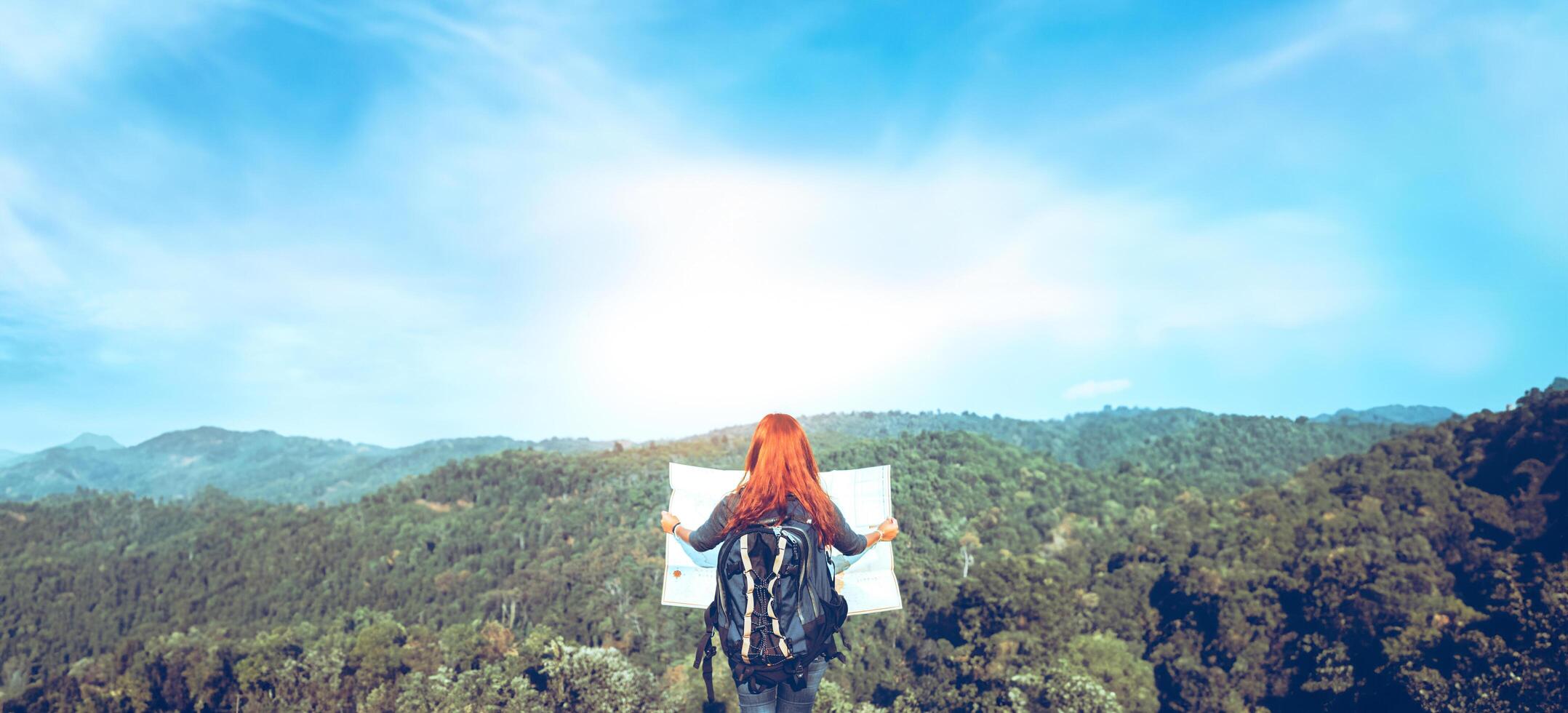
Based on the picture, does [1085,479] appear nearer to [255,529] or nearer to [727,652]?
[727,652]

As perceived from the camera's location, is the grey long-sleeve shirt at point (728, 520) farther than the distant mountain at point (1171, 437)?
No

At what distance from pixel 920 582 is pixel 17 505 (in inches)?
6564

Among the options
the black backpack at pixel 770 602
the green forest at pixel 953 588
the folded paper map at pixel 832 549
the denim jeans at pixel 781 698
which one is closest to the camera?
the black backpack at pixel 770 602

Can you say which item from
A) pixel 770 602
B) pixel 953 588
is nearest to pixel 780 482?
pixel 770 602

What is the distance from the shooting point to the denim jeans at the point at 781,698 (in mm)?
4430

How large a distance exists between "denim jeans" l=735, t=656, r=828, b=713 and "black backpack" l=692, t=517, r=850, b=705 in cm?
14

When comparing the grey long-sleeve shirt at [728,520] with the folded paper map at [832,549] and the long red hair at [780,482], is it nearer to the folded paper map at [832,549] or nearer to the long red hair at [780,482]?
the long red hair at [780,482]

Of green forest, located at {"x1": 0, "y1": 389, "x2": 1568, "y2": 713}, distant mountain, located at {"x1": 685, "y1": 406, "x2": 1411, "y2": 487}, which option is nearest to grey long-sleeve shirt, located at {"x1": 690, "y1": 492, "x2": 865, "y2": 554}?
green forest, located at {"x1": 0, "y1": 389, "x2": 1568, "y2": 713}

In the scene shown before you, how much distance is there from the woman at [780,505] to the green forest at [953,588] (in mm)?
11534

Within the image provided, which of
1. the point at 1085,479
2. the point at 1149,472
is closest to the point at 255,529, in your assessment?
the point at 1085,479

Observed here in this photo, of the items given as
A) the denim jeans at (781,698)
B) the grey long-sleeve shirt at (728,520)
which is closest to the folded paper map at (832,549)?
the grey long-sleeve shirt at (728,520)

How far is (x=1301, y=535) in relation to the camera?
63.5m

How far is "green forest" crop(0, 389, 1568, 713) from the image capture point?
40.5 m

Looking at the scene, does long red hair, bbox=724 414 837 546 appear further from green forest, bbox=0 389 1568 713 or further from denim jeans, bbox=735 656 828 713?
green forest, bbox=0 389 1568 713
